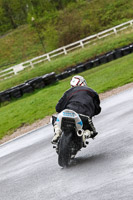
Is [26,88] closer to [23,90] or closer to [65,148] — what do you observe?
[23,90]

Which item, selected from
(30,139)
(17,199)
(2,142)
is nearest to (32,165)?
(17,199)

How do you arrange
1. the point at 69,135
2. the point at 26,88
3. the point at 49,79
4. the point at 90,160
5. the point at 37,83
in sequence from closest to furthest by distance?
the point at 69,135
the point at 90,160
the point at 26,88
the point at 37,83
the point at 49,79

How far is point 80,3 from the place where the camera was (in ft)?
224

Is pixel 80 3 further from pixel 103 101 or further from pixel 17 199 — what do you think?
pixel 17 199

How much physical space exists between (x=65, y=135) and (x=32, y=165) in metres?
1.88

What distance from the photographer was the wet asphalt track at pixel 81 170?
5.30 metres

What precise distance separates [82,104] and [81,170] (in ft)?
3.93

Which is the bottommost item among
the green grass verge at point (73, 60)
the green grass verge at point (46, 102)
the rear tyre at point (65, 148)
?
the green grass verge at point (73, 60)

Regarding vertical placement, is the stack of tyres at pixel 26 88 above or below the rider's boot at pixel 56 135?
below

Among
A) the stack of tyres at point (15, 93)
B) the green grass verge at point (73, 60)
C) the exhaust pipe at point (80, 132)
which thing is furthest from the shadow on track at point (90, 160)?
the green grass verge at point (73, 60)

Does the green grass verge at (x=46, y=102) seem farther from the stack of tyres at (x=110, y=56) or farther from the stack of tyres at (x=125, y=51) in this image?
the stack of tyres at (x=125, y=51)

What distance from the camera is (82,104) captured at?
712cm

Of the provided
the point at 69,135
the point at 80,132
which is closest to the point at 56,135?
the point at 69,135

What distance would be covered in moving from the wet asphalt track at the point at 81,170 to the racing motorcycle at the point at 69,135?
0.28 metres
